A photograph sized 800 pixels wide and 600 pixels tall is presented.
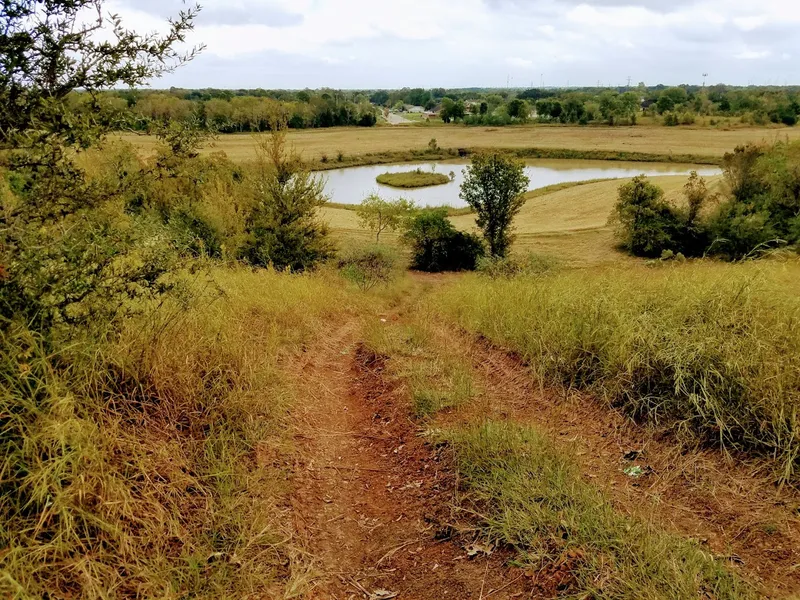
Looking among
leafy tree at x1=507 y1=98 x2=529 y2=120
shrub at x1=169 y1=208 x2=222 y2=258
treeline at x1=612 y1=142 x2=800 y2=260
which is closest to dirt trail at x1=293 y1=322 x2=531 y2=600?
shrub at x1=169 y1=208 x2=222 y2=258

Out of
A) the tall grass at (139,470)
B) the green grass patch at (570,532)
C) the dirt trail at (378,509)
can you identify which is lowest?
the dirt trail at (378,509)

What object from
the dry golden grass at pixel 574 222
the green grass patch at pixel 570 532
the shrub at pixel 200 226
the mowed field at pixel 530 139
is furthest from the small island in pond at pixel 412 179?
the green grass patch at pixel 570 532

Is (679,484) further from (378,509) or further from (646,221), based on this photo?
(646,221)

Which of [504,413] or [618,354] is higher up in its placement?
[618,354]

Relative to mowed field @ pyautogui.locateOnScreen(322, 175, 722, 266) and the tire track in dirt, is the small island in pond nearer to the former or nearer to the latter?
mowed field @ pyautogui.locateOnScreen(322, 175, 722, 266)

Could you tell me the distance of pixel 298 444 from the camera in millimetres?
4551

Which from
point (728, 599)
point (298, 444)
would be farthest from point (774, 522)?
point (298, 444)

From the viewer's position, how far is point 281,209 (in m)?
17.1

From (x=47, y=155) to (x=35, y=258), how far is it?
0.66 meters

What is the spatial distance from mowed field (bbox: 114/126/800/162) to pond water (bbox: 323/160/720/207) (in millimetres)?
6330

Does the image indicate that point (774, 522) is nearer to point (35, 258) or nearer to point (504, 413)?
point (504, 413)

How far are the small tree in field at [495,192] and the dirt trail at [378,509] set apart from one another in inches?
1002

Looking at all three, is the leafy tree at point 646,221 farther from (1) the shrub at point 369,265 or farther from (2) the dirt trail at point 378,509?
(2) the dirt trail at point 378,509

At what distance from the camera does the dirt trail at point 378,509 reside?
308 cm
